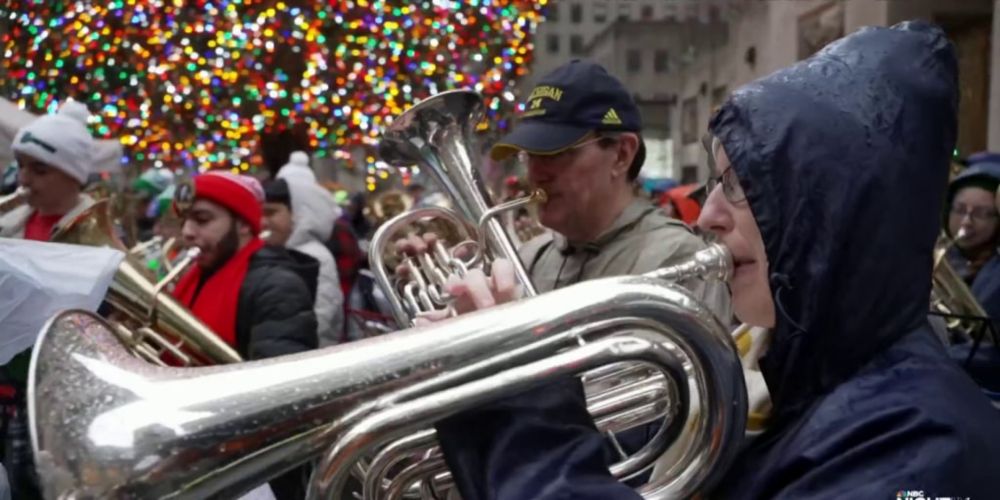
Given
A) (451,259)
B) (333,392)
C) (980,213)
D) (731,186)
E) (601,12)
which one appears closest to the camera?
(333,392)

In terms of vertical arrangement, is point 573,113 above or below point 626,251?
above

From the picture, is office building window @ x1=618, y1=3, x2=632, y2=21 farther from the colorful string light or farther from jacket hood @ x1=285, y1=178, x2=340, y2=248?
jacket hood @ x1=285, y1=178, x2=340, y2=248

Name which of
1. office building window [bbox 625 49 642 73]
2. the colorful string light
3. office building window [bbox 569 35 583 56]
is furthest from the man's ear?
the colorful string light

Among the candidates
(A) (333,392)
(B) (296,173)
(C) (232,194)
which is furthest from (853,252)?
(B) (296,173)

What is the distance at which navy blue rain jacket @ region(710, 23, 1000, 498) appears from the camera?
113 centimetres

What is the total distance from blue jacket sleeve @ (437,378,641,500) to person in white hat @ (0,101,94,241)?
2684 millimetres

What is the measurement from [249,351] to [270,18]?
8.99 meters

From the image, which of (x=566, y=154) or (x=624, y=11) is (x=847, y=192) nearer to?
(x=566, y=154)

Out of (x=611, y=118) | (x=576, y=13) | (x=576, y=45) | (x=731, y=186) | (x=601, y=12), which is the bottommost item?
(x=576, y=45)

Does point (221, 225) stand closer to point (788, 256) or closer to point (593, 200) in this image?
point (593, 200)

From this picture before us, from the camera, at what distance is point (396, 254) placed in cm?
237

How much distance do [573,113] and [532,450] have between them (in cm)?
134

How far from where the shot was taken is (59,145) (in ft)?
11.7

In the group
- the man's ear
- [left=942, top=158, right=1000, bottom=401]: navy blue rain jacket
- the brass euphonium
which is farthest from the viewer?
the brass euphonium
